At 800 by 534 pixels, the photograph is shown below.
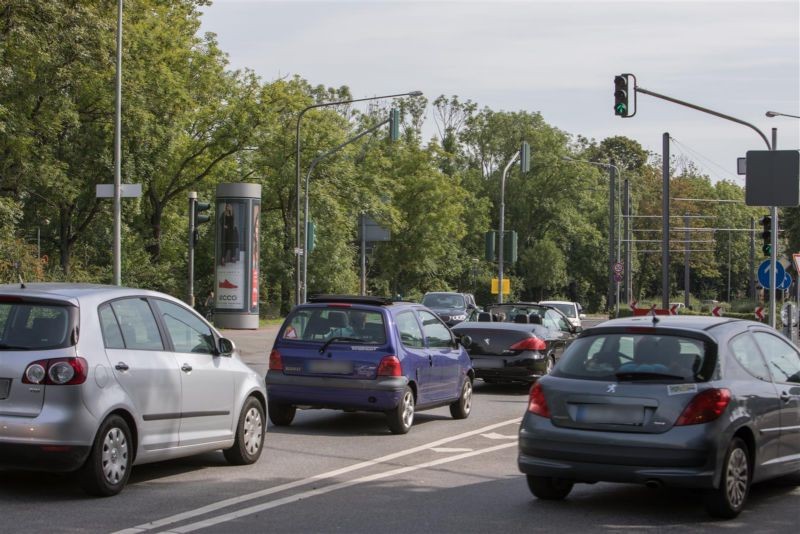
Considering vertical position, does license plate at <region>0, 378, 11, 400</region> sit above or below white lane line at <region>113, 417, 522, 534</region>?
above

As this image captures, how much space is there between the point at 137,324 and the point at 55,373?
1.05 m

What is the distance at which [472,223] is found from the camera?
9088 centimetres

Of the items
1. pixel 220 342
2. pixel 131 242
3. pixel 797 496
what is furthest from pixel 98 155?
pixel 797 496

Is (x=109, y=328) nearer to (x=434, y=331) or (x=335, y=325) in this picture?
(x=335, y=325)

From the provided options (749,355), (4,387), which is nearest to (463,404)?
(749,355)

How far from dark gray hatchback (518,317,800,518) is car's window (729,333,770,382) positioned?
1 centimetres

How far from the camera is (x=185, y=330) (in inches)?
389

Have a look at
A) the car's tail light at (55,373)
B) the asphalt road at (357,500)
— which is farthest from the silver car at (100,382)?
the asphalt road at (357,500)

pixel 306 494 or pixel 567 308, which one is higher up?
pixel 567 308

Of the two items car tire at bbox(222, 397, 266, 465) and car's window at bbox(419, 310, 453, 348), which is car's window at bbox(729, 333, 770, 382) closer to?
car tire at bbox(222, 397, 266, 465)

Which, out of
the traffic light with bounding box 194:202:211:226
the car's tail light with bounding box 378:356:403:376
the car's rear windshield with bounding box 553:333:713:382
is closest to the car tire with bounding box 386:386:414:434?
the car's tail light with bounding box 378:356:403:376

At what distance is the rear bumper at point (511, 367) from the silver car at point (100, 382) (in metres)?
9.47

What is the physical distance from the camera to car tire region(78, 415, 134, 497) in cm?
843

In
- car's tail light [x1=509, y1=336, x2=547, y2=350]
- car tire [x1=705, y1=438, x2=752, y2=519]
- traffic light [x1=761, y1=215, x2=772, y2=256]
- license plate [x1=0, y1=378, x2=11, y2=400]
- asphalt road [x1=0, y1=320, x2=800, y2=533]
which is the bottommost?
asphalt road [x1=0, y1=320, x2=800, y2=533]
